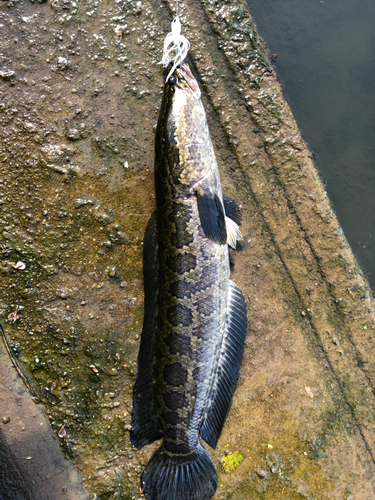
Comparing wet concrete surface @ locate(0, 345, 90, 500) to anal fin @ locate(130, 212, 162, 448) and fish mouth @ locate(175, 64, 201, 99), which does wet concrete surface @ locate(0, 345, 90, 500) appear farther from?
fish mouth @ locate(175, 64, 201, 99)

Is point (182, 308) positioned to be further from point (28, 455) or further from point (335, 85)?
point (335, 85)

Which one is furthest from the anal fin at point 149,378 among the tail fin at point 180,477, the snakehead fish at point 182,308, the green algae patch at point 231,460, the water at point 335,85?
the water at point 335,85

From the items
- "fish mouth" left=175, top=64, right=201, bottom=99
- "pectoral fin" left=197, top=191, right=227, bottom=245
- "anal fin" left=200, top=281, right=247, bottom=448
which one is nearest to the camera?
"pectoral fin" left=197, top=191, right=227, bottom=245

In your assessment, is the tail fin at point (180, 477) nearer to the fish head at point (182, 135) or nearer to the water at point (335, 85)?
the fish head at point (182, 135)

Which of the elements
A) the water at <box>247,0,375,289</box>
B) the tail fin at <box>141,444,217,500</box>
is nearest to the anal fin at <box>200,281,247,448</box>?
the tail fin at <box>141,444,217,500</box>

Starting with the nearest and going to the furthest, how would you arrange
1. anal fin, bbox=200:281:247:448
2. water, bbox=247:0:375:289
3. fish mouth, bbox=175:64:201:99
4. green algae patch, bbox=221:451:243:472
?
fish mouth, bbox=175:64:201:99
anal fin, bbox=200:281:247:448
green algae patch, bbox=221:451:243:472
water, bbox=247:0:375:289

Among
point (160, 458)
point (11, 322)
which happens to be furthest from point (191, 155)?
point (160, 458)

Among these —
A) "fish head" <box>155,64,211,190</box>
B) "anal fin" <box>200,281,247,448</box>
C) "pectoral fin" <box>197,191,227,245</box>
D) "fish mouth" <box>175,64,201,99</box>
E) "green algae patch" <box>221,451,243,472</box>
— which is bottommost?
"green algae patch" <box>221,451,243,472</box>

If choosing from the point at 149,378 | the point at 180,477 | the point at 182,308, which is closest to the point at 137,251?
the point at 182,308
